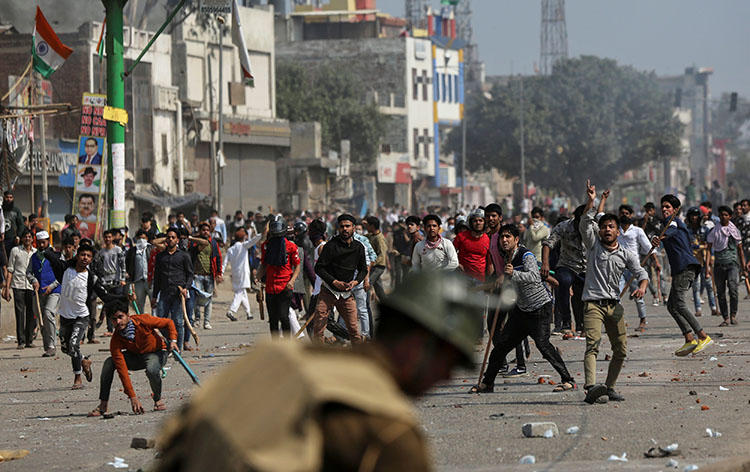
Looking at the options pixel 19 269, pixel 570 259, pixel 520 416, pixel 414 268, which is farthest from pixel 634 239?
pixel 414 268

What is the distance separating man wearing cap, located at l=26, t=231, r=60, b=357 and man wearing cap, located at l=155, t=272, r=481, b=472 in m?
14.2

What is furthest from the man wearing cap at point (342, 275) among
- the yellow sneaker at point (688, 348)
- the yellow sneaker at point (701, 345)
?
the yellow sneaker at point (701, 345)

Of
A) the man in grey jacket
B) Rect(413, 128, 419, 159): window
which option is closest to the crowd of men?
the man in grey jacket

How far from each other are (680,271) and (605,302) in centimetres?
389

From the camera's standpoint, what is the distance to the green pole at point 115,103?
18.7 metres

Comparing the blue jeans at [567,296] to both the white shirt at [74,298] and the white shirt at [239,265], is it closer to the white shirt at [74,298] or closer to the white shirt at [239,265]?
the white shirt at [74,298]

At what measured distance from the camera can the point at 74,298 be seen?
45.2 ft

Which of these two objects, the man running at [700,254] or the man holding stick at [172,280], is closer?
the man holding stick at [172,280]

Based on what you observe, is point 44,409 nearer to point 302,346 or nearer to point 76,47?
point 302,346

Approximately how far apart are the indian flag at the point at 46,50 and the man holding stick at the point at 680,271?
44.9 feet

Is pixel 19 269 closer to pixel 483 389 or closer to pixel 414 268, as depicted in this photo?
pixel 483 389

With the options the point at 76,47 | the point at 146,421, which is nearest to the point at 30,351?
the point at 146,421

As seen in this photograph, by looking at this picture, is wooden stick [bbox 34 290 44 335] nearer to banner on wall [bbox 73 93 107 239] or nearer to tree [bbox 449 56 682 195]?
banner on wall [bbox 73 93 107 239]

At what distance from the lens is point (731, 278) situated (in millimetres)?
17906
